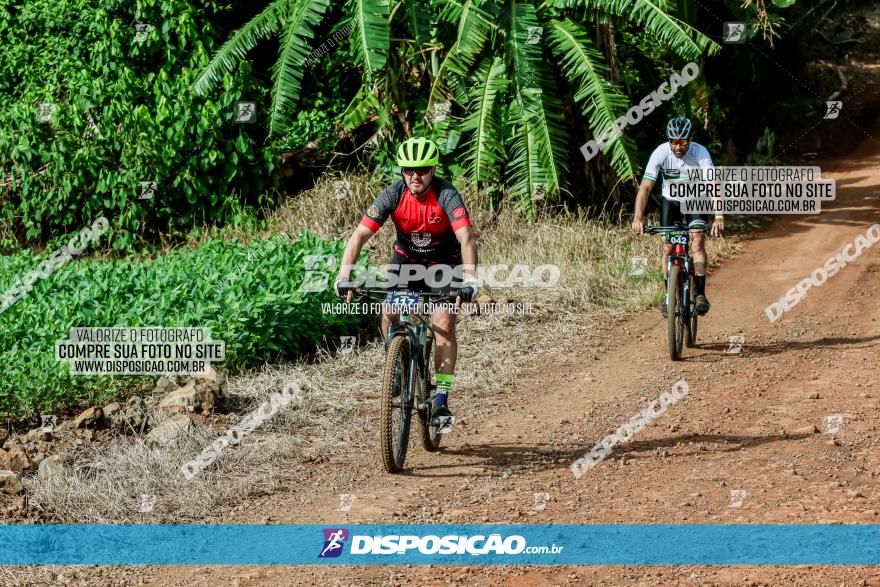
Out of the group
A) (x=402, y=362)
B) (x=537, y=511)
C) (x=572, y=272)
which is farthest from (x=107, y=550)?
(x=572, y=272)

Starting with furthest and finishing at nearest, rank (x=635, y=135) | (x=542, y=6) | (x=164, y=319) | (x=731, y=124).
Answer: (x=731, y=124), (x=635, y=135), (x=542, y=6), (x=164, y=319)

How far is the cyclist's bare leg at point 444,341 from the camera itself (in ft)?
24.6

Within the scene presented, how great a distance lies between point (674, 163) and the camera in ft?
34.1

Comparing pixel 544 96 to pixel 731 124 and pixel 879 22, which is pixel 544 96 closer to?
pixel 731 124

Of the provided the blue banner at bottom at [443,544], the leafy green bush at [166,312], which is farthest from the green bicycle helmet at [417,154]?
the leafy green bush at [166,312]

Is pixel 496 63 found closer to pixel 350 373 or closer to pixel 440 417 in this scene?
pixel 350 373

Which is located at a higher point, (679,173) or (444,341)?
(679,173)

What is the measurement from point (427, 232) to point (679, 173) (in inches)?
149

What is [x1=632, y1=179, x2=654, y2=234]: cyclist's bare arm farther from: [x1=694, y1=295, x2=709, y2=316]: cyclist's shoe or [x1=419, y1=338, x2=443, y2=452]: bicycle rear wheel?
[x1=419, y1=338, x2=443, y2=452]: bicycle rear wheel

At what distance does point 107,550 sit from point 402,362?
2.24 m

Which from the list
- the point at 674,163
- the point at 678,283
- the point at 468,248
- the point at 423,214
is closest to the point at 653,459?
the point at 468,248

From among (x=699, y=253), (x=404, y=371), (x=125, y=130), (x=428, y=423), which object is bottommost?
(x=428, y=423)

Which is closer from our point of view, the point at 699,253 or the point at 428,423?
the point at 428,423

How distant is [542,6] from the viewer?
45.0 feet
